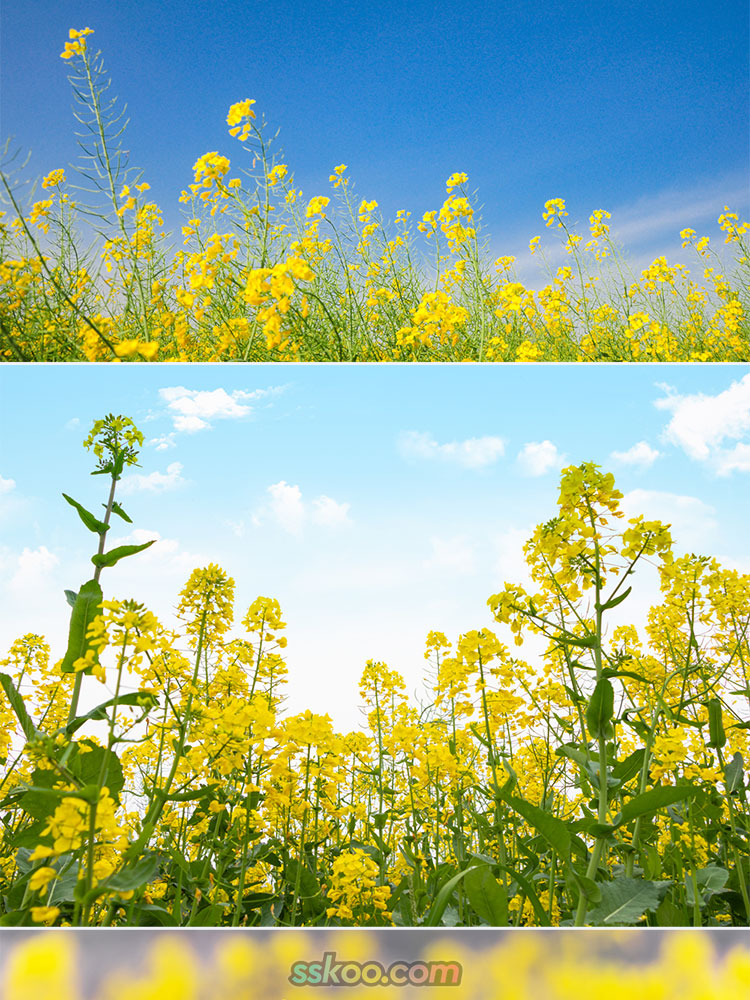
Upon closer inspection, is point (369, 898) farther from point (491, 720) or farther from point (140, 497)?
point (140, 497)

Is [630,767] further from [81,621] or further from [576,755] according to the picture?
Answer: [81,621]

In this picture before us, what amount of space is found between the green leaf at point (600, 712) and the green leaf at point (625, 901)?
0.17m

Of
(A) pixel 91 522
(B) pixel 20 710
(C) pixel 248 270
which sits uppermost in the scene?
(C) pixel 248 270

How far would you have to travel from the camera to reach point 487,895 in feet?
2.61

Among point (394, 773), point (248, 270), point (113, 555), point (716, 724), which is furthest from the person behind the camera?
point (248, 270)

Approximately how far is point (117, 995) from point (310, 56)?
5.51 feet

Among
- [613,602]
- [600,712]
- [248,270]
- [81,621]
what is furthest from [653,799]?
[248,270]

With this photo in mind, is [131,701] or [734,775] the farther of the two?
[734,775]

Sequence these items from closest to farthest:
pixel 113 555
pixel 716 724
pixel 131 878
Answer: pixel 131 878
pixel 113 555
pixel 716 724

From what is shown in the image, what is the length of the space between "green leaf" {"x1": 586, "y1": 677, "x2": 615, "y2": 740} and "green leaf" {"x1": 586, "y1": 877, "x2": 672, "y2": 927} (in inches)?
6.8

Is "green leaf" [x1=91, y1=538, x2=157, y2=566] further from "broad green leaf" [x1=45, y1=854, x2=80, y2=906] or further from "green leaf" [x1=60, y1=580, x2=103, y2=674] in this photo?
"broad green leaf" [x1=45, y1=854, x2=80, y2=906]

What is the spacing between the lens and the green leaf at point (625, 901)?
0.75 metres

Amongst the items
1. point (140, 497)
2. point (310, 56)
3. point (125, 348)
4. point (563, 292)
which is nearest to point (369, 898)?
point (140, 497)

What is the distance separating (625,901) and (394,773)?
0.57 metres
